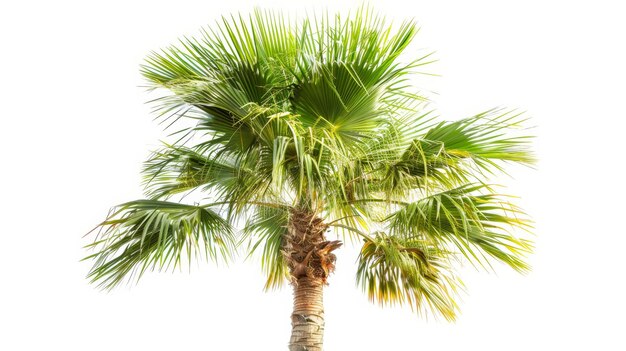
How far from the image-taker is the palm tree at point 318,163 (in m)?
4.21

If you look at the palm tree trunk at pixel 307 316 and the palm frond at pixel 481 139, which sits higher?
the palm frond at pixel 481 139

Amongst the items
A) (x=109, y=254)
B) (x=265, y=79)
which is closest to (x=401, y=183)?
(x=265, y=79)

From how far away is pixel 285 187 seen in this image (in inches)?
181

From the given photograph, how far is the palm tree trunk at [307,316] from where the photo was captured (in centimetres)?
447

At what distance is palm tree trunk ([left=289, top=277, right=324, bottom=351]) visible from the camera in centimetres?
447

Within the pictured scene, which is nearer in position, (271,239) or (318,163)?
(318,163)

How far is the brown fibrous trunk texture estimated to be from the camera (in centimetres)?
450

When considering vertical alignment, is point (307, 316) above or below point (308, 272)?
below

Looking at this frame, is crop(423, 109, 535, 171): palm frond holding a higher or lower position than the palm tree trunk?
higher

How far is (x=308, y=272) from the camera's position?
4.57 meters

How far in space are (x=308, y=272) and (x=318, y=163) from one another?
0.85 m

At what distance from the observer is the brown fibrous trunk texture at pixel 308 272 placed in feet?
14.8

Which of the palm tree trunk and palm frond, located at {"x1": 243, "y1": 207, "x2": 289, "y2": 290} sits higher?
palm frond, located at {"x1": 243, "y1": 207, "x2": 289, "y2": 290}

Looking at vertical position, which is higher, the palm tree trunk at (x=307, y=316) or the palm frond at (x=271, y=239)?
the palm frond at (x=271, y=239)
